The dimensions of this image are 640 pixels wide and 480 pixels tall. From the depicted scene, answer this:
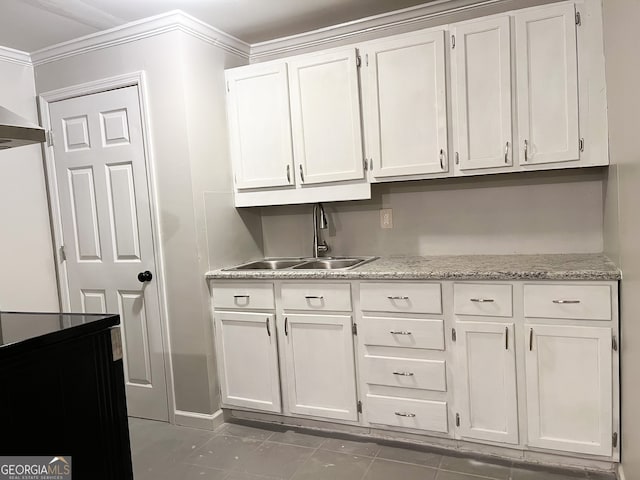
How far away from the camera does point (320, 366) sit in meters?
2.62

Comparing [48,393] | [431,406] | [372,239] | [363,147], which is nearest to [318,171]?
[363,147]

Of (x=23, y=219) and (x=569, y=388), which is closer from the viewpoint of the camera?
(x=569, y=388)

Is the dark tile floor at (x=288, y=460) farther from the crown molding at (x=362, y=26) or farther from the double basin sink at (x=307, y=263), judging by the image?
the crown molding at (x=362, y=26)

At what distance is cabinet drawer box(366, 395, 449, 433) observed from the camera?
2.37m

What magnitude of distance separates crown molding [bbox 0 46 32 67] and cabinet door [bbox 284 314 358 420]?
236cm

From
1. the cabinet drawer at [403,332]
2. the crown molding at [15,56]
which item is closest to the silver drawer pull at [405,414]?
the cabinet drawer at [403,332]

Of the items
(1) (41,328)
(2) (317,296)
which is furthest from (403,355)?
(1) (41,328)

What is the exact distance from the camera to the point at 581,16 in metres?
2.22

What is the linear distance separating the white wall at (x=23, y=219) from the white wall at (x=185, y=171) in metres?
0.43

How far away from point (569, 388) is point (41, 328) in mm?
2125

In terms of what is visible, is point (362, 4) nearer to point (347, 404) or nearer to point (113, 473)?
point (347, 404)

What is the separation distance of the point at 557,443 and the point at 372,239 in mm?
1497

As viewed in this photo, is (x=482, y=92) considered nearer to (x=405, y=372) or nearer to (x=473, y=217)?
(x=473, y=217)

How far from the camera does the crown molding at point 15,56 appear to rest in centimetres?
293
